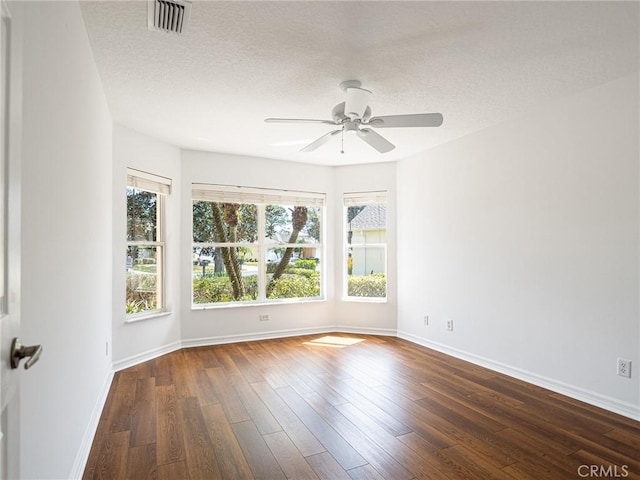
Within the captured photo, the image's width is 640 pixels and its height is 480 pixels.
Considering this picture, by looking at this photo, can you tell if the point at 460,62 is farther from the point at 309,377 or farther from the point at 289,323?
the point at 289,323

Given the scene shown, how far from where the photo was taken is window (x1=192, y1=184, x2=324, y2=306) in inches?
191

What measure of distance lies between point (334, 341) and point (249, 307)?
1.24 metres

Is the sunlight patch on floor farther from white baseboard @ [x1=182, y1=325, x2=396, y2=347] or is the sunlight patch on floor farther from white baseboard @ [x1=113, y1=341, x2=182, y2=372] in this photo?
white baseboard @ [x1=113, y1=341, x2=182, y2=372]

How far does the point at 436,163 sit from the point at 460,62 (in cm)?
213

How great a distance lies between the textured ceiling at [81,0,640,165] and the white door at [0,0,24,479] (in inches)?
49.7

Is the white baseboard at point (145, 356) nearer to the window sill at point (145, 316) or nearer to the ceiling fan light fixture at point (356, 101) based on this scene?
the window sill at point (145, 316)

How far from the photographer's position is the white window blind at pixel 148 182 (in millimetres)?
3943

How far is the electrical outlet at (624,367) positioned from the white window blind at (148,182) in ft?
15.4

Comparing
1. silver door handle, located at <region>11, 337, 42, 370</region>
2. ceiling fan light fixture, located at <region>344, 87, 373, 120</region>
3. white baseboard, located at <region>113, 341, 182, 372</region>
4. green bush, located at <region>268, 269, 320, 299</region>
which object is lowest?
white baseboard, located at <region>113, 341, 182, 372</region>

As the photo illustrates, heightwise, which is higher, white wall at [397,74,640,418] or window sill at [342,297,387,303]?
white wall at [397,74,640,418]

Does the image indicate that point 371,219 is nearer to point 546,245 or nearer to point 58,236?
point 546,245

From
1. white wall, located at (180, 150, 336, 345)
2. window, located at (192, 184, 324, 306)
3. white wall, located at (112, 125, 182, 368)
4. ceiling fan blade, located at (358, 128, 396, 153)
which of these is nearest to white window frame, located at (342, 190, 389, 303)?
white wall, located at (180, 150, 336, 345)

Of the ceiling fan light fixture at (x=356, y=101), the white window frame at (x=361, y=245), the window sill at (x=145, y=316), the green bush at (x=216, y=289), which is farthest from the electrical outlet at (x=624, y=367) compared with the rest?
the window sill at (x=145, y=316)

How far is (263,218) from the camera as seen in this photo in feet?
17.0
